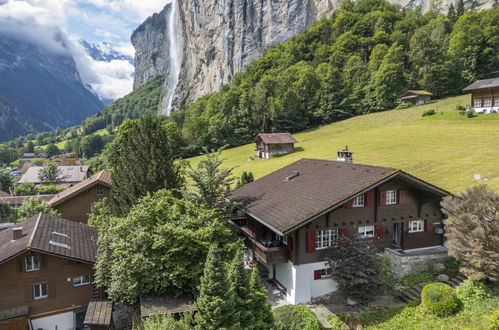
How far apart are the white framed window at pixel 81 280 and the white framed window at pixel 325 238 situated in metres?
15.0

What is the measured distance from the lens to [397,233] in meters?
21.0

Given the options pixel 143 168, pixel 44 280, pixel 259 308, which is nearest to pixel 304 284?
pixel 259 308

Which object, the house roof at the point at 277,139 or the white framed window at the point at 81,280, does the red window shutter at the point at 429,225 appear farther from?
the house roof at the point at 277,139

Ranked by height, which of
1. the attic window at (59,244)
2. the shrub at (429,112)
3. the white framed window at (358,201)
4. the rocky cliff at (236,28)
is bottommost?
the attic window at (59,244)

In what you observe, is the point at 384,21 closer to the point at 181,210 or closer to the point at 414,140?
the point at 414,140

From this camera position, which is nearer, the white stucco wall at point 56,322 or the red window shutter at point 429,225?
the white stucco wall at point 56,322

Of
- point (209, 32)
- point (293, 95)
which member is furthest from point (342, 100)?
point (209, 32)

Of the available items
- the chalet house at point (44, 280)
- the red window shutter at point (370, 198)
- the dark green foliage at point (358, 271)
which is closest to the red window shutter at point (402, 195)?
the red window shutter at point (370, 198)

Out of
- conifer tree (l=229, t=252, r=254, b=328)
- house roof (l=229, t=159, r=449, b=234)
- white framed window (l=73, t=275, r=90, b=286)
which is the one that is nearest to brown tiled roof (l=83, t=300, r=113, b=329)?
white framed window (l=73, t=275, r=90, b=286)

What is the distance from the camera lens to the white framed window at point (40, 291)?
1909 cm

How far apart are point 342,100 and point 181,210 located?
79.1 metres

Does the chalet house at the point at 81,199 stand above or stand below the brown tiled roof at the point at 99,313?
above

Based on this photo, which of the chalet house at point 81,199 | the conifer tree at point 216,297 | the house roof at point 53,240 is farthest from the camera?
the chalet house at point 81,199

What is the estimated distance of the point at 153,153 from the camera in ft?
79.6
